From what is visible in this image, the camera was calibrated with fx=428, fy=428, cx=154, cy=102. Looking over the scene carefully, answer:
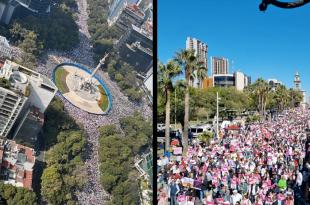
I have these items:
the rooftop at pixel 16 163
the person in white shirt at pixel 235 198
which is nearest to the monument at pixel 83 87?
the rooftop at pixel 16 163

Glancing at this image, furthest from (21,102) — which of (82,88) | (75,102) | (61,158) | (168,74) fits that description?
(168,74)

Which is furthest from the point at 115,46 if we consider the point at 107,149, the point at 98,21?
the point at 107,149

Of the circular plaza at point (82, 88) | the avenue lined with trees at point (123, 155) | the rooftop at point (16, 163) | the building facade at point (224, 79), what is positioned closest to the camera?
the rooftop at point (16, 163)

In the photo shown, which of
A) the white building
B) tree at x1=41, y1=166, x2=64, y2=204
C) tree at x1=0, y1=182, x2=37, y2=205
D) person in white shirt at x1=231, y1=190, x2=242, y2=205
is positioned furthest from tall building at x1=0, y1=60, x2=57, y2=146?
person in white shirt at x1=231, y1=190, x2=242, y2=205

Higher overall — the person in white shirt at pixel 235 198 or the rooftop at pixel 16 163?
the rooftop at pixel 16 163

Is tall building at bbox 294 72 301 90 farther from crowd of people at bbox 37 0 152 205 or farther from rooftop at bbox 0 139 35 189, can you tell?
rooftop at bbox 0 139 35 189

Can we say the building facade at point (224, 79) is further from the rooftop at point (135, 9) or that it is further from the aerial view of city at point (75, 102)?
the aerial view of city at point (75, 102)

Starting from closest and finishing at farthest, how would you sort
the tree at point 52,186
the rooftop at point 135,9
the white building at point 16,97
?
the white building at point 16,97 < the tree at point 52,186 < the rooftop at point 135,9
